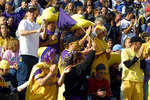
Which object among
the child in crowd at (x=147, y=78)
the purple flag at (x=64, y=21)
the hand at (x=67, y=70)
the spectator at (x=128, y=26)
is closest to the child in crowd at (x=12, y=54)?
the purple flag at (x=64, y=21)

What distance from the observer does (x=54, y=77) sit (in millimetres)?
8422

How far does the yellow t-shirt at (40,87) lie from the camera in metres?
8.34

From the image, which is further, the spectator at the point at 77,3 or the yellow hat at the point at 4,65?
the spectator at the point at 77,3

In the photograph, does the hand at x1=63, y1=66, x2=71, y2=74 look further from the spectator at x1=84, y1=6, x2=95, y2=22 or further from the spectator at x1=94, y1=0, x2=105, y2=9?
the spectator at x1=94, y1=0, x2=105, y2=9

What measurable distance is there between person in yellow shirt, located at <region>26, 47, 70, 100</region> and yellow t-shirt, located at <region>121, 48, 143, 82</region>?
1.81m

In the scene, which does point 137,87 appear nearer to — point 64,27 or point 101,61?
point 101,61

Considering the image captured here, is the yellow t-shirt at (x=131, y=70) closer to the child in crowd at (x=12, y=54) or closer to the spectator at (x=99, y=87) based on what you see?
the spectator at (x=99, y=87)

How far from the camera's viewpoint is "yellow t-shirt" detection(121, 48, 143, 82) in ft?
31.6

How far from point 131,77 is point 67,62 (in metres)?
1.70

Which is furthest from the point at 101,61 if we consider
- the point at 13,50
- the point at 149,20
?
the point at 149,20

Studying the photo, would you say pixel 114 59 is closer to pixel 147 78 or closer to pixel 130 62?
pixel 130 62

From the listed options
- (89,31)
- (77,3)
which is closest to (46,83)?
(89,31)

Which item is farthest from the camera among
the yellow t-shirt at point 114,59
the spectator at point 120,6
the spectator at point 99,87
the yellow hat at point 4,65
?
the spectator at point 120,6

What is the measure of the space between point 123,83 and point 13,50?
8.22ft
